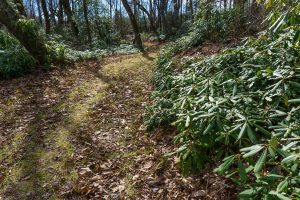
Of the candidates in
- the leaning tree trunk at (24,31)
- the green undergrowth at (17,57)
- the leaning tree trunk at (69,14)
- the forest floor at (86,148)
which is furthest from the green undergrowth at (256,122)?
the leaning tree trunk at (69,14)

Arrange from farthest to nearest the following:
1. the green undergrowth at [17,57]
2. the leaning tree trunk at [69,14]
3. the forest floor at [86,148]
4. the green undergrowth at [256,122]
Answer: the leaning tree trunk at [69,14], the green undergrowth at [17,57], the forest floor at [86,148], the green undergrowth at [256,122]

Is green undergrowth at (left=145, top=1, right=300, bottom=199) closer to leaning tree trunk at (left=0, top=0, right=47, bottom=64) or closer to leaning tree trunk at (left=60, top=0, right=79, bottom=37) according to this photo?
leaning tree trunk at (left=0, top=0, right=47, bottom=64)

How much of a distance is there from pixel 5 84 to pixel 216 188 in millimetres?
6853

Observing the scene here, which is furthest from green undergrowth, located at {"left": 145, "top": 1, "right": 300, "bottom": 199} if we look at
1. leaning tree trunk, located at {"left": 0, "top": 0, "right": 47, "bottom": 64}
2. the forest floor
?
leaning tree trunk, located at {"left": 0, "top": 0, "right": 47, "bottom": 64}

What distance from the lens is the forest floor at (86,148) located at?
3.56m

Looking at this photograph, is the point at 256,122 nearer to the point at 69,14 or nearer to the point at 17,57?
the point at 17,57

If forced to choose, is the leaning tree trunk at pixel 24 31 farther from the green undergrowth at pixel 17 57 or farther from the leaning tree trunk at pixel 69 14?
the leaning tree trunk at pixel 69 14

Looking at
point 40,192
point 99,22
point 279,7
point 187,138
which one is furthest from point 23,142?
point 99,22

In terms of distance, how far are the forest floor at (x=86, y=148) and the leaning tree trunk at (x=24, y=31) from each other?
5.18 ft

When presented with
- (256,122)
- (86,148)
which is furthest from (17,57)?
(256,122)

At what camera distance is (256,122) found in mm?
2520

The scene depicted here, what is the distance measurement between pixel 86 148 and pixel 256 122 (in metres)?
2.96

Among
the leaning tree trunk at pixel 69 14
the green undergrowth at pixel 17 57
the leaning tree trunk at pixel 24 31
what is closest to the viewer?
the green undergrowth at pixel 17 57

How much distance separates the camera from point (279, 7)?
3.43m
